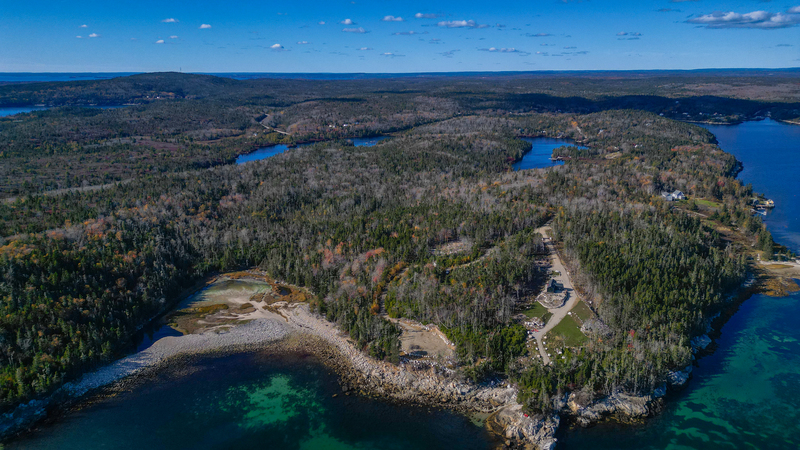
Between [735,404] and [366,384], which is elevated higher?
[366,384]

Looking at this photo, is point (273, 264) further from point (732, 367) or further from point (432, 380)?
point (732, 367)

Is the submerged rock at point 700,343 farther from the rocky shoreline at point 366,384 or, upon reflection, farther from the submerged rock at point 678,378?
the submerged rock at point 678,378

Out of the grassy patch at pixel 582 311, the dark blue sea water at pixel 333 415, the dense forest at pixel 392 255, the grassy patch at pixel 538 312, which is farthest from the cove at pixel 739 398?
the grassy patch at pixel 538 312

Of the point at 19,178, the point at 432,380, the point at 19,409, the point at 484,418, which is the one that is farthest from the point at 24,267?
the point at 19,178

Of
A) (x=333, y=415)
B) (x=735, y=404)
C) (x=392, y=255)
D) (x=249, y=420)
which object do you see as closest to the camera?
(x=333, y=415)

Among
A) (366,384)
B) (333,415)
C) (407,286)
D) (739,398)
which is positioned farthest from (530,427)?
(407,286)

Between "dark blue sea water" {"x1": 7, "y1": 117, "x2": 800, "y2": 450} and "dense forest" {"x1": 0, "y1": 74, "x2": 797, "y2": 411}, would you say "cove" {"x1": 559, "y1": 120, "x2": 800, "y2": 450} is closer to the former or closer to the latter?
"dark blue sea water" {"x1": 7, "y1": 117, "x2": 800, "y2": 450}

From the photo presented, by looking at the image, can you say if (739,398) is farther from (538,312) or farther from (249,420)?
(249,420)
